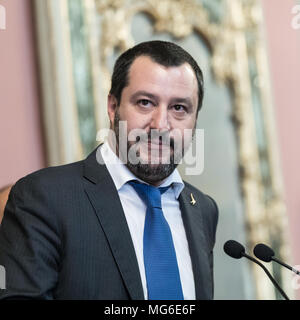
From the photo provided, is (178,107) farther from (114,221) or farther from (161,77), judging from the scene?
(114,221)

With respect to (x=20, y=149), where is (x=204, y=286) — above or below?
below

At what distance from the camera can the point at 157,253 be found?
1719 millimetres

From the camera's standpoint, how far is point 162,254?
173 cm

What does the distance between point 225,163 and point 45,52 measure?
1.23 m

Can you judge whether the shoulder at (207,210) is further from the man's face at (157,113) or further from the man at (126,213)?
the man's face at (157,113)

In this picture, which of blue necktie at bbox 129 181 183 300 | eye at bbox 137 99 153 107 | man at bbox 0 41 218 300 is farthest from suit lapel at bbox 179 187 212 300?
eye at bbox 137 99 153 107

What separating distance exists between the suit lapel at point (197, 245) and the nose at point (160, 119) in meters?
0.30

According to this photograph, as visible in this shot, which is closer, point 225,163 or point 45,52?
point 45,52

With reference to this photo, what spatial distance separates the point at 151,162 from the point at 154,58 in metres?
0.30

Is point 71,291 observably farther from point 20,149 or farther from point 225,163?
point 225,163

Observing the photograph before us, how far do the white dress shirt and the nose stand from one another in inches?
6.5

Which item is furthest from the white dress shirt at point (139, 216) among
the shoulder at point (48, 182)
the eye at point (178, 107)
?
the eye at point (178, 107)
